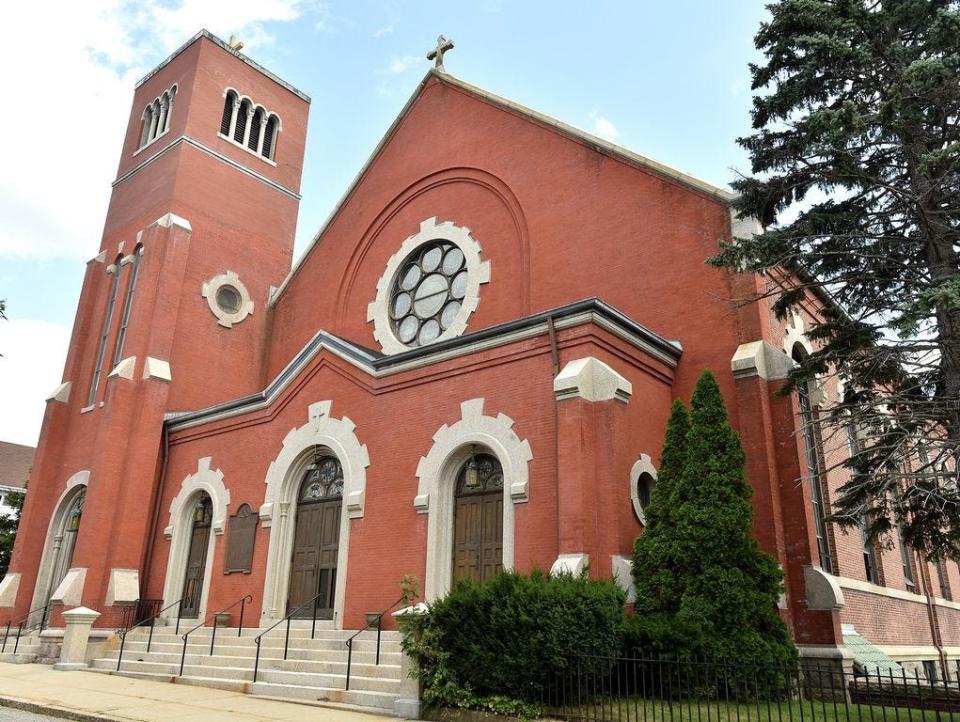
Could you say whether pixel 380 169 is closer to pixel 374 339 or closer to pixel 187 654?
pixel 374 339

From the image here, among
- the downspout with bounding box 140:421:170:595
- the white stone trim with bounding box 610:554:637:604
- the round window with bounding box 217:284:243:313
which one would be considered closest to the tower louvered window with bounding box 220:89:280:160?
the round window with bounding box 217:284:243:313

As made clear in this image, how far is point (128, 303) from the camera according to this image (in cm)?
2233

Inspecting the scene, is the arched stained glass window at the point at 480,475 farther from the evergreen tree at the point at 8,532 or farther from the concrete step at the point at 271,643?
the evergreen tree at the point at 8,532

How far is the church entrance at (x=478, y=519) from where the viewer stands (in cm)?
1318

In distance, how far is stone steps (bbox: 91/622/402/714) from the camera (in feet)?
35.8

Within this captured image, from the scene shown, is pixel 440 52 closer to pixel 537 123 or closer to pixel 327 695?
pixel 537 123

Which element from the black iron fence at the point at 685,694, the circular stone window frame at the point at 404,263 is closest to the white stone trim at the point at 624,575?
the black iron fence at the point at 685,694

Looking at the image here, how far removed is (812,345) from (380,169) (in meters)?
12.0

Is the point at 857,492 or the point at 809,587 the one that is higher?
the point at 857,492

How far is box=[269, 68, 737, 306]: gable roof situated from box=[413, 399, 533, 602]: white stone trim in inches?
233

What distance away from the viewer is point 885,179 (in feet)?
38.2

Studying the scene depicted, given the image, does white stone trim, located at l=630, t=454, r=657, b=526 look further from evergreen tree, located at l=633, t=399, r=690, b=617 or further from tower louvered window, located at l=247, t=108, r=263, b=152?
tower louvered window, located at l=247, t=108, r=263, b=152

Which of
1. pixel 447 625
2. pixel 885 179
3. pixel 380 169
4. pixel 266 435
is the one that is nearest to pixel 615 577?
pixel 447 625

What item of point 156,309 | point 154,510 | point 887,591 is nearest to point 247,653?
point 154,510
